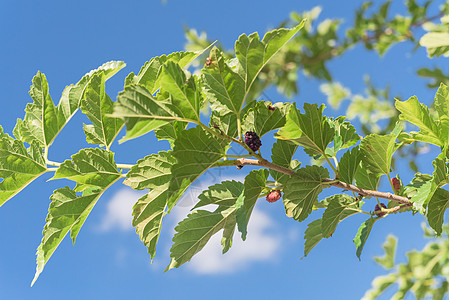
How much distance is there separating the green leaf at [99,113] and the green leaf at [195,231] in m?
0.22

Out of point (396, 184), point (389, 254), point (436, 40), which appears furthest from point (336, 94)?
point (396, 184)

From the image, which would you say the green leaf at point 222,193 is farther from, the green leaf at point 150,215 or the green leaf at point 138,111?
the green leaf at point 138,111

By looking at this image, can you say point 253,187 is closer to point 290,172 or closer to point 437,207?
point 290,172

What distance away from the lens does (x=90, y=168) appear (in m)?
0.76

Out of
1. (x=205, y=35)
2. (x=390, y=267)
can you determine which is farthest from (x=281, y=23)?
(x=390, y=267)

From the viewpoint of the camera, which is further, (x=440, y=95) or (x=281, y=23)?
(x=281, y=23)

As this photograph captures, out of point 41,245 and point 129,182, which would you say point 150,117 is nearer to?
point 129,182

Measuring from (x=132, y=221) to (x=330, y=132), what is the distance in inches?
15.9

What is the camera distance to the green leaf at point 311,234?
0.94 metres

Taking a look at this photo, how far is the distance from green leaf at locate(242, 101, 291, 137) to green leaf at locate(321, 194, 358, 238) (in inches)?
8.9

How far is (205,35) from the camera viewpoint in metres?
3.62

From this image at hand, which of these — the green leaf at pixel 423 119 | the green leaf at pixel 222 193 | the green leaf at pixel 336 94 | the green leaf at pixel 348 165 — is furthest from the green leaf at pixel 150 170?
the green leaf at pixel 336 94

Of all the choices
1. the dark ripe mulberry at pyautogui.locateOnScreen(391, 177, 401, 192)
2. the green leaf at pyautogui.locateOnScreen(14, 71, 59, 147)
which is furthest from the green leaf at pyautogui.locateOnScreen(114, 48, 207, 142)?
the dark ripe mulberry at pyautogui.locateOnScreen(391, 177, 401, 192)

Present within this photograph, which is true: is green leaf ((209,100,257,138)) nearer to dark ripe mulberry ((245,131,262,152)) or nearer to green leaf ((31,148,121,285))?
dark ripe mulberry ((245,131,262,152))
